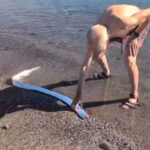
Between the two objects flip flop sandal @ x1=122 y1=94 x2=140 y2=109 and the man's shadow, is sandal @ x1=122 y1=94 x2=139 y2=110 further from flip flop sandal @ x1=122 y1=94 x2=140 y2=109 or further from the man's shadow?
the man's shadow

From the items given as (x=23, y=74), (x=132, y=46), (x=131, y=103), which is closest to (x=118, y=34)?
(x=132, y=46)

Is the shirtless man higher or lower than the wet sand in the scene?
higher

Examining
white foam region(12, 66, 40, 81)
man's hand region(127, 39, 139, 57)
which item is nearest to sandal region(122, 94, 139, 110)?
man's hand region(127, 39, 139, 57)

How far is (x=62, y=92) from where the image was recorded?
17.9 feet

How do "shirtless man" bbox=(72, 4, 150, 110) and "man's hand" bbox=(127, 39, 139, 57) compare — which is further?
"man's hand" bbox=(127, 39, 139, 57)

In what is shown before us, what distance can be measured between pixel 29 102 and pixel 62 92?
0.57 meters

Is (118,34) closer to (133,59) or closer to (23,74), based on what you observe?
(133,59)

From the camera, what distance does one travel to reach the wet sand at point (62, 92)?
170 inches

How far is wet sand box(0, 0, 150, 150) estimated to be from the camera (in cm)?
432

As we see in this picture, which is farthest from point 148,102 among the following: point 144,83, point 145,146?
point 145,146

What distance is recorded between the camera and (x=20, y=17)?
8594 millimetres

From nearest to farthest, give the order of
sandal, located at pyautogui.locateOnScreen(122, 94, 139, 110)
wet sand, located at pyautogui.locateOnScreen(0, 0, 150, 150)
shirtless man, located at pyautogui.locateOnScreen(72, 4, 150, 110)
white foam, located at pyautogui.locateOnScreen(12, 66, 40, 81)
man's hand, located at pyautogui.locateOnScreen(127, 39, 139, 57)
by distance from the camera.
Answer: shirtless man, located at pyautogui.locateOnScreen(72, 4, 150, 110), wet sand, located at pyautogui.locateOnScreen(0, 0, 150, 150), man's hand, located at pyautogui.locateOnScreen(127, 39, 139, 57), sandal, located at pyautogui.locateOnScreen(122, 94, 139, 110), white foam, located at pyautogui.locateOnScreen(12, 66, 40, 81)

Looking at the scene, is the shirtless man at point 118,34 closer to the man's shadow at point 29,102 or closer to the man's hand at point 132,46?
the man's hand at point 132,46

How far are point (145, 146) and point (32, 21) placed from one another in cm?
481
